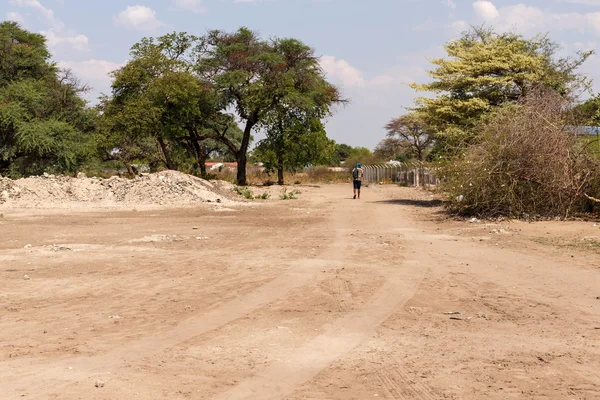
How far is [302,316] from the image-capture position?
826cm

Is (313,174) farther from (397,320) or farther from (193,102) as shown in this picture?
(397,320)

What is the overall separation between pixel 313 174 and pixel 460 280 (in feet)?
175

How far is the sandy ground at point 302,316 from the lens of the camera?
577 centimetres

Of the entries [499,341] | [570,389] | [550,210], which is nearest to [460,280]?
[499,341]

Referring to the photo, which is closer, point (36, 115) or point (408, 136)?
point (36, 115)

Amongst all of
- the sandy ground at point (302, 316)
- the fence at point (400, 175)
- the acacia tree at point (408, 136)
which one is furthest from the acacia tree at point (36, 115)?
the acacia tree at point (408, 136)

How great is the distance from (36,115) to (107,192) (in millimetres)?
14142

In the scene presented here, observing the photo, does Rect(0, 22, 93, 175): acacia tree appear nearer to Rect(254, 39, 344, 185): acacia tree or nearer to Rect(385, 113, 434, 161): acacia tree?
Rect(254, 39, 344, 185): acacia tree

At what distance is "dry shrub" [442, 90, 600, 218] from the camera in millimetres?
18906

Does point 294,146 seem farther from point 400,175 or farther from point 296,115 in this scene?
point 400,175

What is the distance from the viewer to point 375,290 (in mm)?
9820

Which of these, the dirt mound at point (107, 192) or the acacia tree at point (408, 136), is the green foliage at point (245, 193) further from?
the acacia tree at point (408, 136)

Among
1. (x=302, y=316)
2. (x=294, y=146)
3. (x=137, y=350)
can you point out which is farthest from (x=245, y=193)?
(x=137, y=350)

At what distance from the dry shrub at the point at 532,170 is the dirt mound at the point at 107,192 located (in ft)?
43.6
